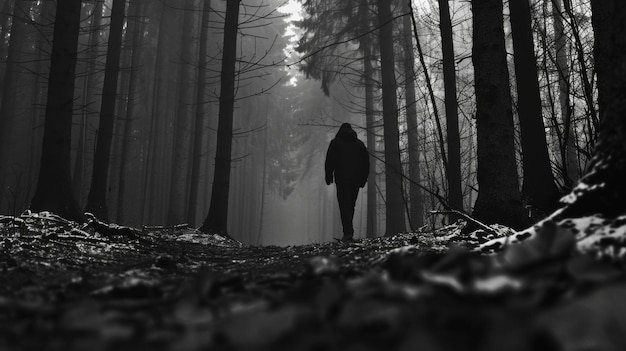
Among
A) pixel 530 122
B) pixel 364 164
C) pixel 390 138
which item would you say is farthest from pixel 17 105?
pixel 530 122

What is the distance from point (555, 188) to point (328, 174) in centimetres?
350

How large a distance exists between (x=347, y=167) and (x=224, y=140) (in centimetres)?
309

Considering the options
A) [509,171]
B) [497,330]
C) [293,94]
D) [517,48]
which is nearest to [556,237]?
[497,330]

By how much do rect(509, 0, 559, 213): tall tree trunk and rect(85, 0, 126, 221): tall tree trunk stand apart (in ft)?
27.6

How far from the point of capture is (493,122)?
4.44 m

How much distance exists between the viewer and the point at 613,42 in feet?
6.37

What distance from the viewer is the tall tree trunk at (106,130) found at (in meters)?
9.54

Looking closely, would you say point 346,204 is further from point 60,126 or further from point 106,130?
point 106,130

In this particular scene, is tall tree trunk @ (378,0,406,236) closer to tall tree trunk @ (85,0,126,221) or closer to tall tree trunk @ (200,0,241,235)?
tall tree trunk @ (200,0,241,235)

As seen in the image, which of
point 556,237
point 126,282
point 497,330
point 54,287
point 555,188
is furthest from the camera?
point 555,188

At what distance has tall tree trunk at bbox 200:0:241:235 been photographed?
878 cm

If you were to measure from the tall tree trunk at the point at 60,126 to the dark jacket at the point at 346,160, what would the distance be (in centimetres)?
389

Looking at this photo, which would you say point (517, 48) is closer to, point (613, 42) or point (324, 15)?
point (613, 42)

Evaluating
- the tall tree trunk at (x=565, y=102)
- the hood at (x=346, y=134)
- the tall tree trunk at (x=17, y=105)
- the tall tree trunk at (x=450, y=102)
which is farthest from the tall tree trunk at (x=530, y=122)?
the tall tree trunk at (x=17, y=105)
